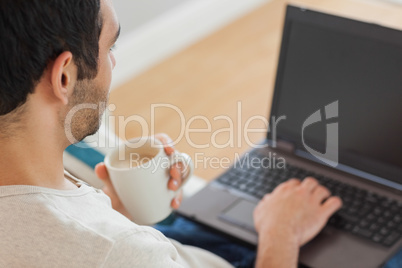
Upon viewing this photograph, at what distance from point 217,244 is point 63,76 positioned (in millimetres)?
638

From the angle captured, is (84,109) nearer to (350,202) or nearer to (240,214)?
(240,214)

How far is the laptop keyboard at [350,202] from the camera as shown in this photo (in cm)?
131

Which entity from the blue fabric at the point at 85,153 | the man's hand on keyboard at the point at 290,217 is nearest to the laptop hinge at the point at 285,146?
the man's hand on keyboard at the point at 290,217

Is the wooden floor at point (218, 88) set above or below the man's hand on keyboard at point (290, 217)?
below

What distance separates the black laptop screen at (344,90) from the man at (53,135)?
58 cm

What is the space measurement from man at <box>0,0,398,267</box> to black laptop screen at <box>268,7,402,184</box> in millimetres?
576

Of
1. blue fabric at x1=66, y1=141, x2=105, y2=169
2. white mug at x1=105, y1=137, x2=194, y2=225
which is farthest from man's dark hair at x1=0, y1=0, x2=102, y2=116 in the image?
blue fabric at x1=66, y1=141, x2=105, y2=169

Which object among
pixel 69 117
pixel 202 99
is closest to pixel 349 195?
pixel 69 117

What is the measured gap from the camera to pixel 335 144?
1.44 metres

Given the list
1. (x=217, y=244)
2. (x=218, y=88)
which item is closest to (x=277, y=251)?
(x=217, y=244)

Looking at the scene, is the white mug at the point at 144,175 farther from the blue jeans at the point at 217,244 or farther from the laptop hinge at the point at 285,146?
the laptop hinge at the point at 285,146

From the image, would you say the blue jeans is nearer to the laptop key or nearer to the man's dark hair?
the laptop key

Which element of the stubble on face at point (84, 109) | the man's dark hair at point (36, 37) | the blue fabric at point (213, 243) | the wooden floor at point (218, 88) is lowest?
the wooden floor at point (218, 88)

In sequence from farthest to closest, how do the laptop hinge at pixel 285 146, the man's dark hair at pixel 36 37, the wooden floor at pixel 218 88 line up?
the wooden floor at pixel 218 88
the laptop hinge at pixel 285 146
the man's dark hair at pixel 36 37
